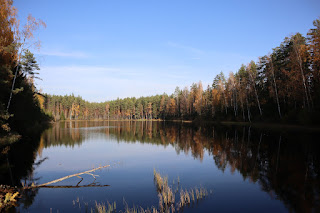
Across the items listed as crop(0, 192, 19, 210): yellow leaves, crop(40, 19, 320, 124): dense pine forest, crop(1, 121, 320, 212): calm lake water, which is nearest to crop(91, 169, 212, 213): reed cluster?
crop(1, 121, 320, 212): calm lake water

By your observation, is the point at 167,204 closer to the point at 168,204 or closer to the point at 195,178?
the point at 168,204

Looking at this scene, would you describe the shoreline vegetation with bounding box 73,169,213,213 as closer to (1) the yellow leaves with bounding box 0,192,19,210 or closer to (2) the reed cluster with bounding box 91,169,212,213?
(2) the reed cluster with bounding box 91,169,212,213

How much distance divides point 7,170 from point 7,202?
6380mm

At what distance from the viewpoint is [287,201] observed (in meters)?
9.14

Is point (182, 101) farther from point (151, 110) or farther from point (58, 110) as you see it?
point (58, 110)

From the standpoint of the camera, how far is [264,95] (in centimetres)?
5691

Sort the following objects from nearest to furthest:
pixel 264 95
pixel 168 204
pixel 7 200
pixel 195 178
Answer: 1. pixel 7 200
2. pixel 168 204
3. pixel 195 178
4. pixel 264 95

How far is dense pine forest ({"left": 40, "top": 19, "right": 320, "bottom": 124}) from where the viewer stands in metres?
37.8

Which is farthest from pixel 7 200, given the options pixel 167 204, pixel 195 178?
pixel 195 178

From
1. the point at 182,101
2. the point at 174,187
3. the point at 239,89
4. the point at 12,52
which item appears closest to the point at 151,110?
the point at 182,101

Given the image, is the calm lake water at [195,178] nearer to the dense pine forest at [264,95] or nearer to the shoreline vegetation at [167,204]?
the shoreline vegetation at [167,204]

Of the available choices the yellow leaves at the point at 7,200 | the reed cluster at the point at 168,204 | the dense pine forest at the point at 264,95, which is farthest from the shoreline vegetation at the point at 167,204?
the dense pine forest at the point at 264,95

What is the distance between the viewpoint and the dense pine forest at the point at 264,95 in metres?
37.8

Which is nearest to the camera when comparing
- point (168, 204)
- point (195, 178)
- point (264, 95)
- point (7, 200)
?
point (7, 200)
